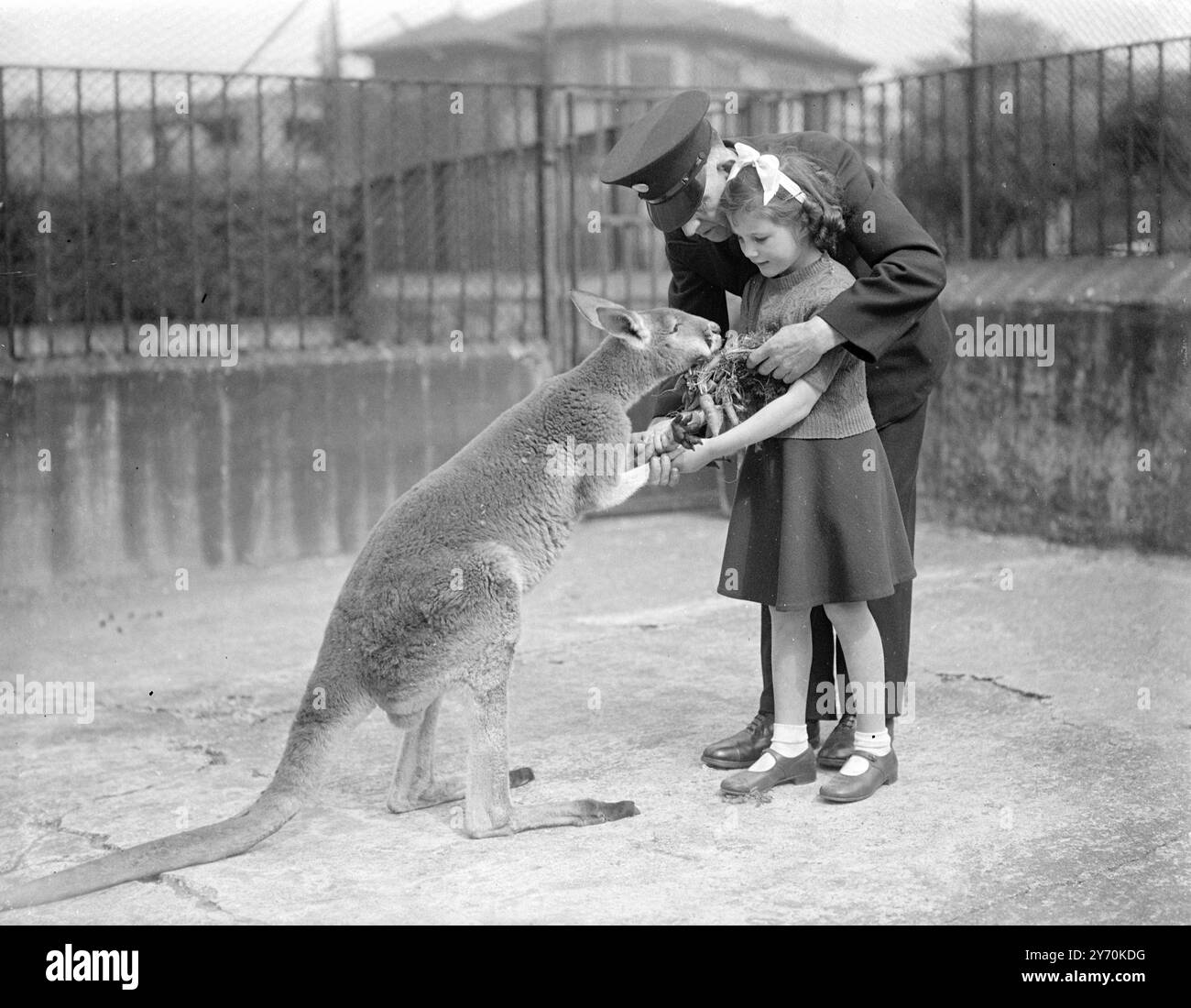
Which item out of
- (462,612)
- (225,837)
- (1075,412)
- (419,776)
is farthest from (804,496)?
(1075,412)

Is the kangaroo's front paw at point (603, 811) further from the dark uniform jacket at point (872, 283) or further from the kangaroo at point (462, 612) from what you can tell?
the dark uniform jacket at point (872, 283)

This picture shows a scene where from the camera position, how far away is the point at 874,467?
401 centimetres

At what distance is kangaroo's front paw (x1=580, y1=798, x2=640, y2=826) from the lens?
385 cm

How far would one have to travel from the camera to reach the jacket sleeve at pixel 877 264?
3820 millimetres

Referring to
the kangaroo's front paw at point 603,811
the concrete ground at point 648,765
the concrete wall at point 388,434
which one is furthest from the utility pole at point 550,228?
the kangaroo's front paw at point 603,811

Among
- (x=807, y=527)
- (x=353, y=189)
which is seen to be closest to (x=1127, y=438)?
(x=807, y=527)

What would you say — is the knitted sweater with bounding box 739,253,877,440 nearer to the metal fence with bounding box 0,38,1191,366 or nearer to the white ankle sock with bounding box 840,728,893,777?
the white ankle sock with bounding box 840,728,893,777

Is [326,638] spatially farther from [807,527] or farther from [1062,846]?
[1062,846]

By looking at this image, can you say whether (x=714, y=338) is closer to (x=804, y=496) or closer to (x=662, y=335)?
(x=662, y=335)

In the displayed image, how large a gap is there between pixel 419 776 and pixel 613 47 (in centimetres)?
1053

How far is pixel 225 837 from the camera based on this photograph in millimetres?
3498

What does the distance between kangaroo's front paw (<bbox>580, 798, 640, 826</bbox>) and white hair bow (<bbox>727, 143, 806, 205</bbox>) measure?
1642 millimetres

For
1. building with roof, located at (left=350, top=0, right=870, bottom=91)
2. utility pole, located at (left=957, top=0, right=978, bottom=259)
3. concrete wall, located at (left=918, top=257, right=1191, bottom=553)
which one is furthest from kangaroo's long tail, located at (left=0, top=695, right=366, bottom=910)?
building with roof, located at (left=350, top=0, right=870, bottom=91)

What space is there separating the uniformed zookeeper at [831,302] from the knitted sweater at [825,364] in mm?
72
